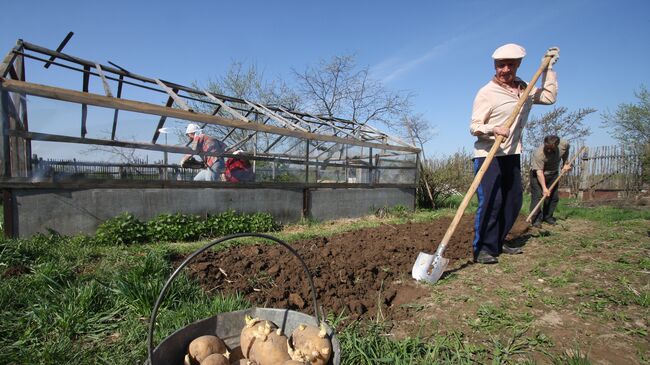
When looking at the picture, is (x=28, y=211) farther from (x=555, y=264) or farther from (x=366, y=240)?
(x=555, y=264)

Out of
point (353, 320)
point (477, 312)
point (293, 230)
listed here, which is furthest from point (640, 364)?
point (293, 230)

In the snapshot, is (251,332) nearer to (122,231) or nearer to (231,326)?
(231,326)

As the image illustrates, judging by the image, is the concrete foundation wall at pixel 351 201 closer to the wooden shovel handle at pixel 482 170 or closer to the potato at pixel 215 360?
the wooden shovel handle at pixel 482 170

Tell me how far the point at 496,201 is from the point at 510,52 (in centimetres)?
150

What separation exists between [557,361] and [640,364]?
413 mm

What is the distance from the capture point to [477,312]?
93.1 inches

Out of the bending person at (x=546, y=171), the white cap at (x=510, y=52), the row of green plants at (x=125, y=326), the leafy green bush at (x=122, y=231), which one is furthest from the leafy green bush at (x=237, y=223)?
the bending person at (x=546, y=171)

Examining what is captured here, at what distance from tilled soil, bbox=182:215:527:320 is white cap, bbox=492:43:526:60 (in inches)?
85.3

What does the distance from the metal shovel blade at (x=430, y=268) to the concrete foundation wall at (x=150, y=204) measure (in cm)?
424

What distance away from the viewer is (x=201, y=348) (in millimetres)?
1423

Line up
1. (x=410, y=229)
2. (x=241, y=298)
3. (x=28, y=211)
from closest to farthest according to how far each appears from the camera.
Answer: (x=241, y=298) < (x=28, y=211) < (x=410, y=229)

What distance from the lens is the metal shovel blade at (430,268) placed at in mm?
2999

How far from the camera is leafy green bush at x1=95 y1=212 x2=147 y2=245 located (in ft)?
15.6

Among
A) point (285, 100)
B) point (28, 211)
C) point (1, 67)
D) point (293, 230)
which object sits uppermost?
point (285, 100)
